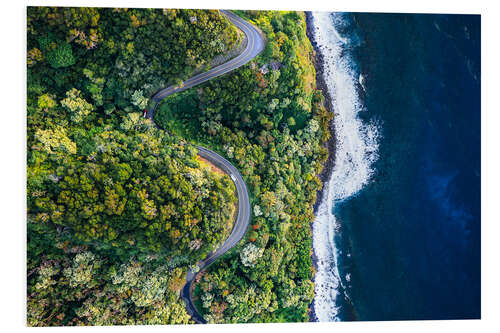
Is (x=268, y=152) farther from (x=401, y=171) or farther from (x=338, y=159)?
(x=401, y=171)

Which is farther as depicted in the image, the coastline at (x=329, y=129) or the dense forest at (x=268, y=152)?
the coastline at (x=329, y=129)

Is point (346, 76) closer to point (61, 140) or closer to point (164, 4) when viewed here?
point (164, 4)

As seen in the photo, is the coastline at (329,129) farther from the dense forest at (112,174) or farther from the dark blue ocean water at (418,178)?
the dense forest at (112,174)

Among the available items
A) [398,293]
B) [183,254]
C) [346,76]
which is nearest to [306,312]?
[398,293]

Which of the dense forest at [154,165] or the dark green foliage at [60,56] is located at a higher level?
the dark green foliage at [60,56]

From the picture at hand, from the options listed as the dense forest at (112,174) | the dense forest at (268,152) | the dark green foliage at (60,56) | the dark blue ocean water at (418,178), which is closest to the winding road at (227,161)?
the dense forest at (268,152)

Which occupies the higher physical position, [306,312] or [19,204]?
[19,204]

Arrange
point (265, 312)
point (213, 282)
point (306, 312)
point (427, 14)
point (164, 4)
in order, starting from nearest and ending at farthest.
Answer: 1. point (164, 4)
2. point (427, 14)
3. point (213, 282)
4. point (265, 312)
5. point (306, 312)

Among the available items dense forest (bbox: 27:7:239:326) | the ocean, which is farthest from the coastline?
dense forest (bbox: 27:7:239:326)

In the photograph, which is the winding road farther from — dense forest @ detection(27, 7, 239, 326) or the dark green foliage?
the dark green foliage
